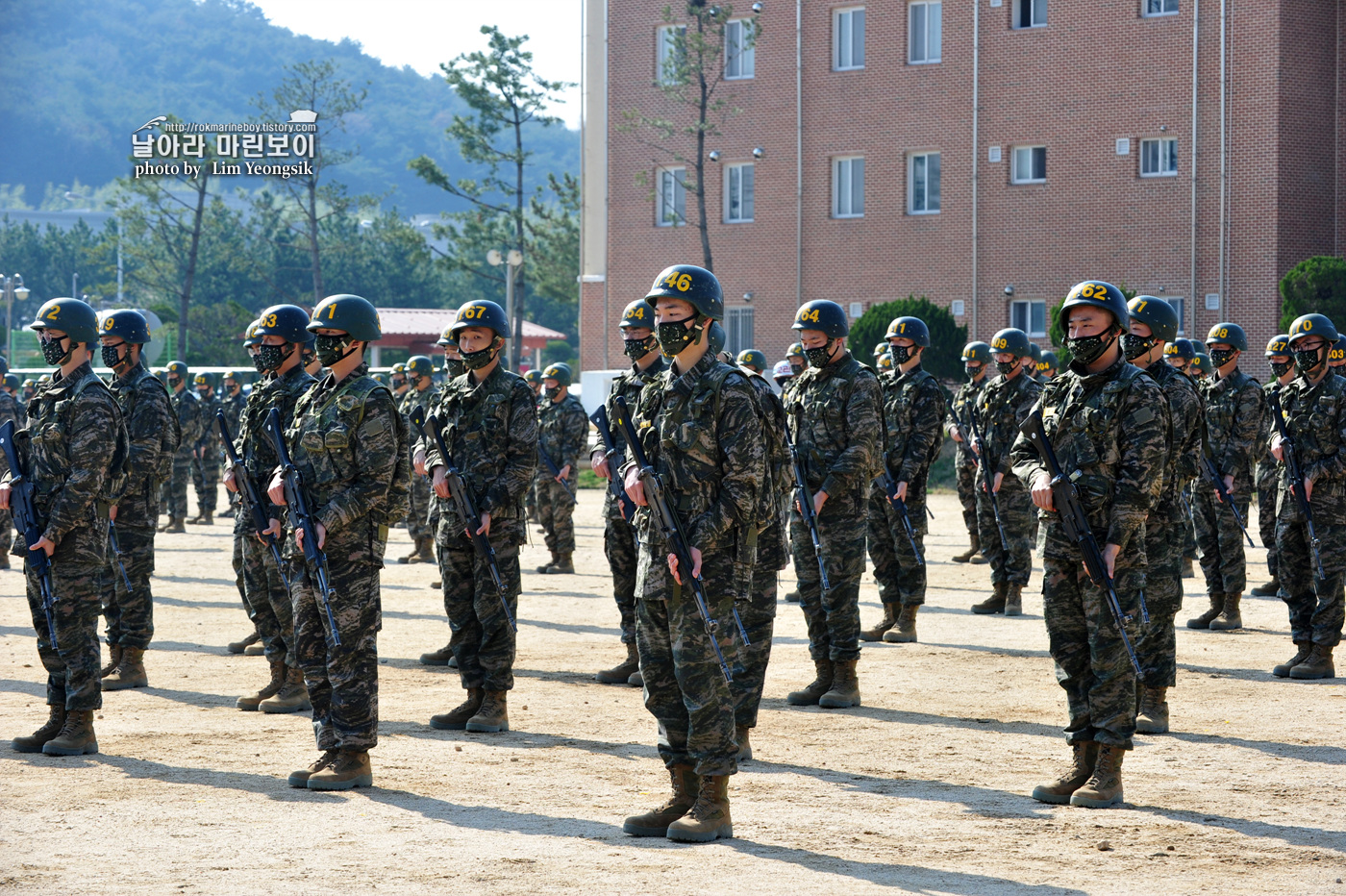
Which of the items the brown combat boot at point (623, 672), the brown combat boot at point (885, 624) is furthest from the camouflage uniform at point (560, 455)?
the brown combat boot at point (623, 672)

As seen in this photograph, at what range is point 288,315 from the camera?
8984mm

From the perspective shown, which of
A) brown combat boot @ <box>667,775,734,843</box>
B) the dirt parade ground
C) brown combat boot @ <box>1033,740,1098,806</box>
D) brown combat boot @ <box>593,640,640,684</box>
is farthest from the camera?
brown combat boot @ <box>593,640,640,684</box>

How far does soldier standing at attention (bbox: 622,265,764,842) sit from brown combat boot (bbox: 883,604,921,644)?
229 inches

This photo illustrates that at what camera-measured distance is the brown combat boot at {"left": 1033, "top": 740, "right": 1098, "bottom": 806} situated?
7.18 metres

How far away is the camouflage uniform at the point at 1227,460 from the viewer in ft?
41.5

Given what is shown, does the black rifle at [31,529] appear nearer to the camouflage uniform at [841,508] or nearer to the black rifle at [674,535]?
the black rifle at [674,535]

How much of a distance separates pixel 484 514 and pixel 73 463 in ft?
7.41

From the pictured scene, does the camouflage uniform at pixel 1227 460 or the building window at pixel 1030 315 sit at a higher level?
the building window at pixel 1030 315

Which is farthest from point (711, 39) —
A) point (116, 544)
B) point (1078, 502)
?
point (1078, 502)

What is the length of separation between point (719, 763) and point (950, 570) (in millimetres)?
11843

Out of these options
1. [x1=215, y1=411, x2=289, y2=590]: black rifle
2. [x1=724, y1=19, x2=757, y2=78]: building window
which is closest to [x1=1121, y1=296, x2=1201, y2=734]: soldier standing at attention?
[x1=215, y1=411, x2=289, y2=590]: black rifle

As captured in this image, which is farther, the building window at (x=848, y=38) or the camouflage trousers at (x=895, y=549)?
the building window at (x=848, y=38)

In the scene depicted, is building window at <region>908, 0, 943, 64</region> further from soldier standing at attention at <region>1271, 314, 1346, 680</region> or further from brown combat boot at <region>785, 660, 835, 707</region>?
brown combat boot at <region>785, 660, 835, 707</region>

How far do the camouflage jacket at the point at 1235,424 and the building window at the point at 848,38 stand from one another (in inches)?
1023
